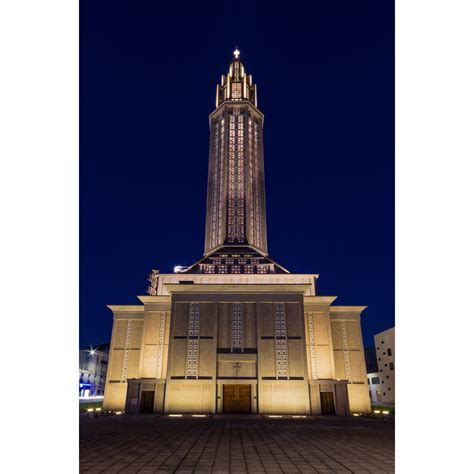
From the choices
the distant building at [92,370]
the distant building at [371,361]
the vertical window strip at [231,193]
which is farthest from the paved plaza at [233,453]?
the distant building at [92,370]

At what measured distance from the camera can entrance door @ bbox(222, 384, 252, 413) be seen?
95.1ft

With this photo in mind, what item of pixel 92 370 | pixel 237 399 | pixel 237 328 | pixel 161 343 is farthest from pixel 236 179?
pixel 92 370

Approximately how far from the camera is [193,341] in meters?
31.0

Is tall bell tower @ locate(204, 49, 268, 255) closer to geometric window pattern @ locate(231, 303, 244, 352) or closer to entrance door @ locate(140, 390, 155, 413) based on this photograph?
geometric window pattern @ locate(231, 303, 244, 352)

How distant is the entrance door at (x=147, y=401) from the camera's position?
30.3 meters

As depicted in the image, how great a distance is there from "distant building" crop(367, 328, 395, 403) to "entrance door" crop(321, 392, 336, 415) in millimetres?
27369

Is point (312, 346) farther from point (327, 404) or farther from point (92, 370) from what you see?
point (92, 370)

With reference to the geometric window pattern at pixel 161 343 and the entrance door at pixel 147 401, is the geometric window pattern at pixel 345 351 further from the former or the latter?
the entrance door at pixel 147 401

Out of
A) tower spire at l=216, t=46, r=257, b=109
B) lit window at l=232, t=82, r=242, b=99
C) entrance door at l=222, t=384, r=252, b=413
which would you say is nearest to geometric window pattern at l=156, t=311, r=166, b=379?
entrance door at l=222, t=384, r=252, b=413
